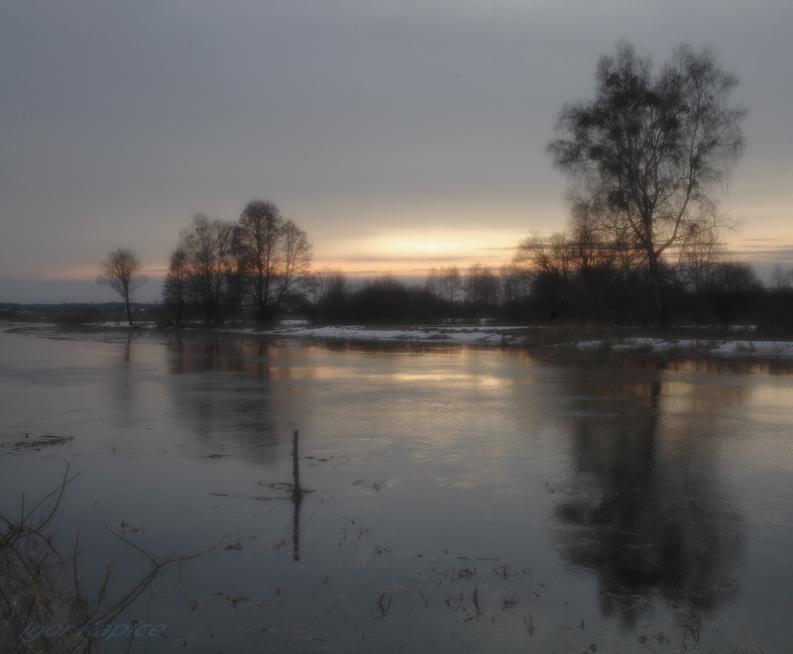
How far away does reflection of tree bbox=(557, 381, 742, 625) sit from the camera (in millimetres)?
5695

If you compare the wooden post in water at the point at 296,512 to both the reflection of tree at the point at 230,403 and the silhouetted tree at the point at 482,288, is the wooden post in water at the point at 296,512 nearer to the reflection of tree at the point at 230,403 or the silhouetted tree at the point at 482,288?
the reflection of tree at the point at 230,403

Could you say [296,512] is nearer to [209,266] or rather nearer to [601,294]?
[601,294]

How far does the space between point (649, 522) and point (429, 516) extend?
83.8 inches

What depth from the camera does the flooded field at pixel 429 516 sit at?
516 centimetres

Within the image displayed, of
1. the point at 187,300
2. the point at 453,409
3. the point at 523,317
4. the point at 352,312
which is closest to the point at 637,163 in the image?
the point at 453,409

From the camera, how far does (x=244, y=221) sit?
66.9 m

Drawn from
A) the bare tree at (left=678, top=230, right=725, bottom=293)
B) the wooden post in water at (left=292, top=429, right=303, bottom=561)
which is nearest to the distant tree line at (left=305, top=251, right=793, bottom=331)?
the bare tree at (left=678, top=230, right=725, bottom=293)

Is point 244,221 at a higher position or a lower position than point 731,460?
higher

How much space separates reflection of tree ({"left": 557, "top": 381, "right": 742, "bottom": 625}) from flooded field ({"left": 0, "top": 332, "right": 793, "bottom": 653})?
0.03 m

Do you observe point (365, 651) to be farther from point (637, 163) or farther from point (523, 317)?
point (523, 317)

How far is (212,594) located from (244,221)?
63.4m

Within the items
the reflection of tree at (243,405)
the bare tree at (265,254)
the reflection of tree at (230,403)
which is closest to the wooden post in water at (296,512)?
the reflection of tree at (243,405)

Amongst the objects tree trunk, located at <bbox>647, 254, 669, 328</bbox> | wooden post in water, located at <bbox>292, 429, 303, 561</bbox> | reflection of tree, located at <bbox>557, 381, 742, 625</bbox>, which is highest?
tree trunk, located at <bbox>647, 254, 669, 328</bbox>

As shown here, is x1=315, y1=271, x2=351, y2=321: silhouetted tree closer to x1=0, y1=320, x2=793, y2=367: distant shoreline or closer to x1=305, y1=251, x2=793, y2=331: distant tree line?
x1=305, y1=251, x2=793, y2=331: distant tree line
